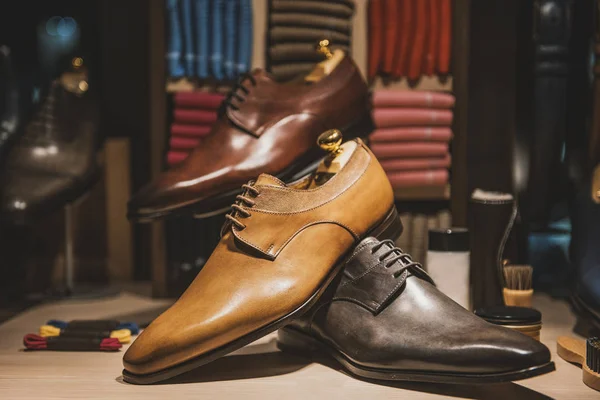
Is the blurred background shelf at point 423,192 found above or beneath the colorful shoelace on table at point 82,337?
above

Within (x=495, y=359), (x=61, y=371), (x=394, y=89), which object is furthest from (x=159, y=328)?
(x=394, y=89)

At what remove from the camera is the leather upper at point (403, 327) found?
1135mm

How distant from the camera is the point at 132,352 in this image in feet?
4.11

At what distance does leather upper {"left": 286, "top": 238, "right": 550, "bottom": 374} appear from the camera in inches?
44.7

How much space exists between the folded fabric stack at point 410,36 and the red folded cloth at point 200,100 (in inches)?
16.7

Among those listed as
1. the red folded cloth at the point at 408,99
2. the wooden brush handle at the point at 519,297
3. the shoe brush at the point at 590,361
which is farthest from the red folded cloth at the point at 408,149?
the shoe brush at the point at 590,361

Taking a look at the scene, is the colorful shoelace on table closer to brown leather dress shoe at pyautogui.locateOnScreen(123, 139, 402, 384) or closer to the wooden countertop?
the wooden countertop

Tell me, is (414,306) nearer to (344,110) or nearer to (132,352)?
(132,352)

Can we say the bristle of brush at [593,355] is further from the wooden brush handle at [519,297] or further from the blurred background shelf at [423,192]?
the blurred background shelf at [423,192]

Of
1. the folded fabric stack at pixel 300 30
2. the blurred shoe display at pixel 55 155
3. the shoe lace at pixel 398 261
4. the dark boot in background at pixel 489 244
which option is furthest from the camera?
the folded fabric stack at pixel 300 30

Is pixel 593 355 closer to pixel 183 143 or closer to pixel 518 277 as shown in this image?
pixel 518 277

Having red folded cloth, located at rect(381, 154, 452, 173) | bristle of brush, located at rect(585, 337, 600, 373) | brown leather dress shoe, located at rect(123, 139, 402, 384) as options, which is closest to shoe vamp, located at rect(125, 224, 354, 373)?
brown leather dress shoe, located at rect(123, 139, 402, 384)

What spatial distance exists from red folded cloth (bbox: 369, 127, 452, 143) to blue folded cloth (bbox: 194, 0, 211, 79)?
1.61 ft

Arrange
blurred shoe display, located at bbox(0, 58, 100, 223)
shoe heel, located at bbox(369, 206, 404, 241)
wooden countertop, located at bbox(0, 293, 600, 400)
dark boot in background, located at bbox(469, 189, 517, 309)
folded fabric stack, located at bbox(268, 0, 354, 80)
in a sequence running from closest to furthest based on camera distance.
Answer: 1. wooden countertop, located at bbox(0, 293, 600, 400)
2. shoe heel, located at bbox(369, 206, 404, 241)
3. dark boot in background, located at bbox(469, 189, 517, 309)
4. blurred shoe display, located at bbox(0, 58, 100, 223)
5. folded fabric stack, located at bbox(268, 0, 354, 80)
